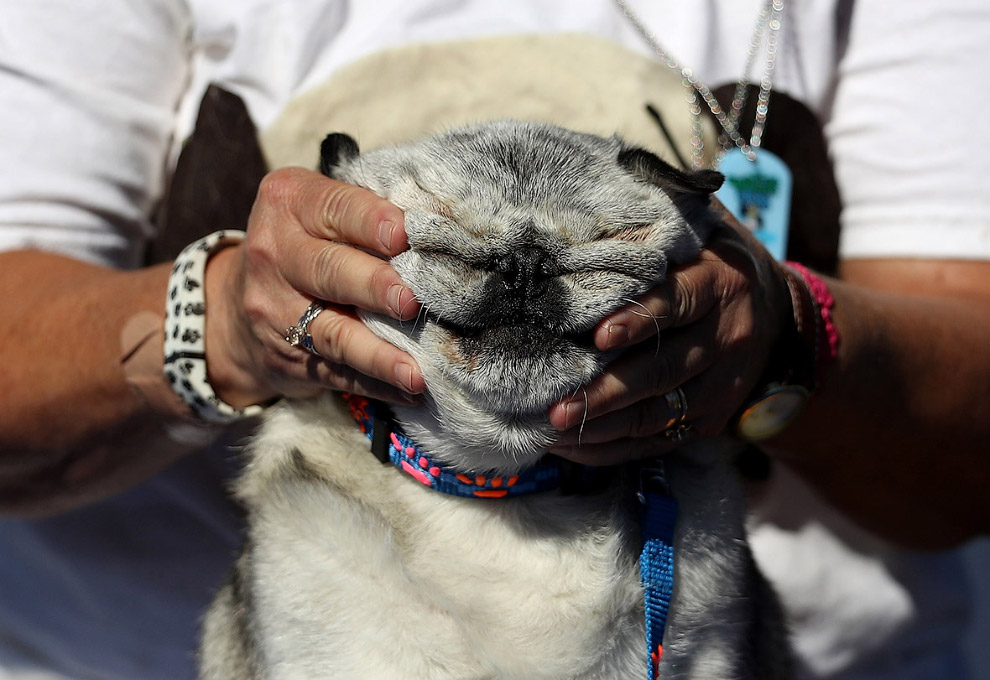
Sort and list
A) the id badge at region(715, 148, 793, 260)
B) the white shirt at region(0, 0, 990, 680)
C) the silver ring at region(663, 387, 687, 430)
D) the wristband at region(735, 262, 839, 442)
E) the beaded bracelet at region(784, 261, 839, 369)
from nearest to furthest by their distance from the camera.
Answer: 1. the silver ring at region(663, 387, 687, 430)
2. the wristband at region(735, 262, 839, 442)
3. the beaded bracelet at region(784, 261, 839, 369)
4. the white shirt at region(0, 0, 990, 680)
5. the id badge at region(715, 148, 793, 260)

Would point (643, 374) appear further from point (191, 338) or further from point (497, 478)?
point (191, 338)

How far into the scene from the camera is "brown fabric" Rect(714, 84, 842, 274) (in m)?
2.00

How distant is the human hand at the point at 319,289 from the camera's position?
111cm

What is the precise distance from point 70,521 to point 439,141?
1.56 m

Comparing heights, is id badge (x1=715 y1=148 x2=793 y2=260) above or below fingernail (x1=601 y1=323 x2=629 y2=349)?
below

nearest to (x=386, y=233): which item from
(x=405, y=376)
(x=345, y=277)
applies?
(x=345, y=277)

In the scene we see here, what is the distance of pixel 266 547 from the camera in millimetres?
1350

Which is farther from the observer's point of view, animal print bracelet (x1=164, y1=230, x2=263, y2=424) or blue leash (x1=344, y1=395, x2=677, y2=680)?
animal print bracelet (x1=164, y1=230, x2=263, y2=424)

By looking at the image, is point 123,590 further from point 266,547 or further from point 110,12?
point 110,12

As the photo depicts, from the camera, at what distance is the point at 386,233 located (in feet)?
3.59

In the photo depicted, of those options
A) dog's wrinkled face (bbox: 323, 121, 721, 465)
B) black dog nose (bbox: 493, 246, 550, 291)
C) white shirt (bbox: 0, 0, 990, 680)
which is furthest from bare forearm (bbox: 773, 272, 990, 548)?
black dog nose (bbox: 493, 246, 550, 291)

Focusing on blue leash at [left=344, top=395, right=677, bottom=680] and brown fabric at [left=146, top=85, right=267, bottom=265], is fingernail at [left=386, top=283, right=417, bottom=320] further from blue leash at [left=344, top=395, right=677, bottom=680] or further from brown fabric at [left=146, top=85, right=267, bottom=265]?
brown fabric at [left=146, top=85, right=267, bottom=265]

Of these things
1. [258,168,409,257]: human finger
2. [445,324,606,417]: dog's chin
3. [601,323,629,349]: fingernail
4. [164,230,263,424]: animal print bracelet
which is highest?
[258,168,409,257]: human finger

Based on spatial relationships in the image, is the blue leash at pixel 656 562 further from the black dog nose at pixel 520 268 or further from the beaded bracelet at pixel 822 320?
the beaded bracelet at pixel 822 320
